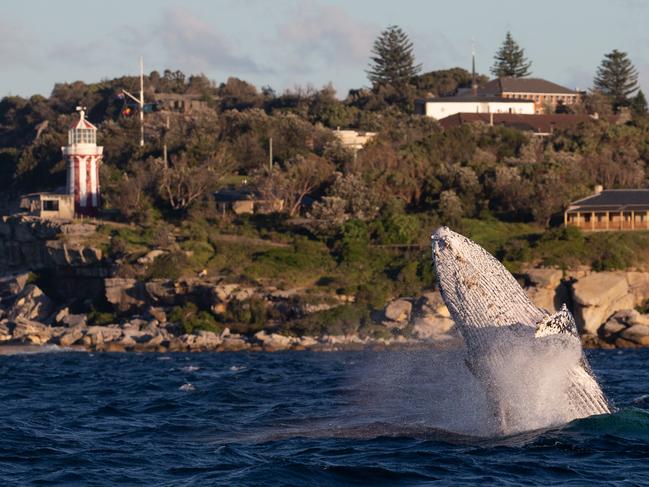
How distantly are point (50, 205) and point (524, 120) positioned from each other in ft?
136

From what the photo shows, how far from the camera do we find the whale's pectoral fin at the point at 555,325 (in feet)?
66.8

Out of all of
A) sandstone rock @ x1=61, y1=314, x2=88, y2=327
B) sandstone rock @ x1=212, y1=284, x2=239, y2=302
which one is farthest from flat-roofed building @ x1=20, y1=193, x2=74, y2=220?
sandstone rock @ x1=212, y1=284, x2=239, y2=302

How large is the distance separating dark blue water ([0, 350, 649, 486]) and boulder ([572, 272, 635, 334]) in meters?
16.1

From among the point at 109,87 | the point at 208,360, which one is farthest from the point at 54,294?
the point at 109,87

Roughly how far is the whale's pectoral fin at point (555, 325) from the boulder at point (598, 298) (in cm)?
3709

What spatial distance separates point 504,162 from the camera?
273ft

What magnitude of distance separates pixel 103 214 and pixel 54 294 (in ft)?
26.6

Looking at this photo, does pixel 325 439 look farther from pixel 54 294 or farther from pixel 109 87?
pixel 109 87

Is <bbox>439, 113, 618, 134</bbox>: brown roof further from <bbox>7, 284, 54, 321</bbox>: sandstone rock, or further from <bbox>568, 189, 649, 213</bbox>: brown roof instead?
<bbox>7, 284, 54, 321</bbox>: sandstone rock

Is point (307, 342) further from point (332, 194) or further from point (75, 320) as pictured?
point (332, 194)

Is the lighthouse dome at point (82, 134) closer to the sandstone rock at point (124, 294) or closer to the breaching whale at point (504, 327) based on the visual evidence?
the sandstone rock at point (124, 294)

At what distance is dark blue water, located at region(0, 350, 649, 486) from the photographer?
2128cm

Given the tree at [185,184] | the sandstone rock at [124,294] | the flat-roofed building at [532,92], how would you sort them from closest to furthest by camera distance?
the sandstone rock at [124,294], the tree at [185,184], the flat-roofed building at [532,92]

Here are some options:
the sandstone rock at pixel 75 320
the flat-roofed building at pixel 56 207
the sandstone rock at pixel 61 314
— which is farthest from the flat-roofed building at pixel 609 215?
the flat-roofed building at pixel 56 207
